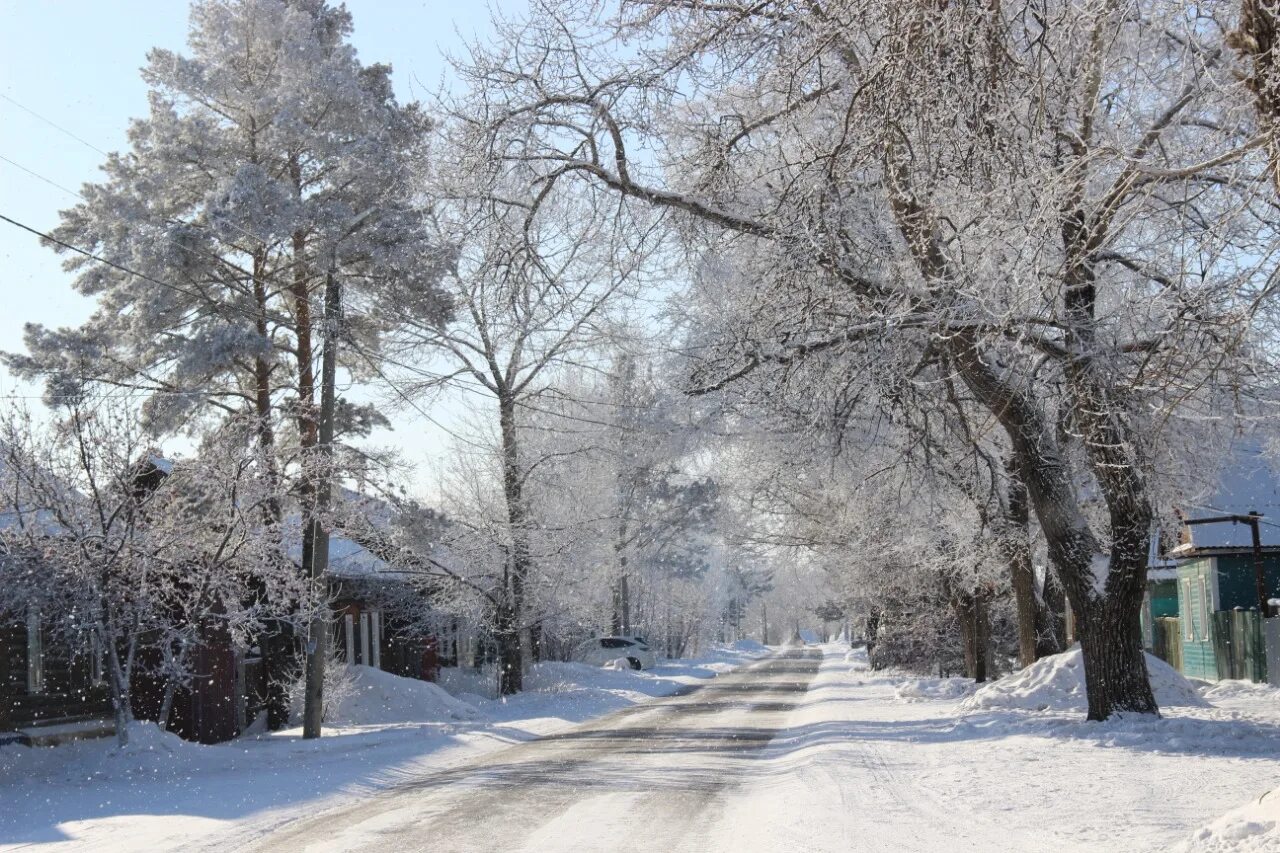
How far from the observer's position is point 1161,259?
1216cm

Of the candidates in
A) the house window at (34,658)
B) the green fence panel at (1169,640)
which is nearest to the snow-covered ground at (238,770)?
the house window at (34,658)

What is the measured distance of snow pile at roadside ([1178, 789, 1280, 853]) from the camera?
19.3ft

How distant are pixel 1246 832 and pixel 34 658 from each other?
1819cm

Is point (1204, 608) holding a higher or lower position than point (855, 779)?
higher

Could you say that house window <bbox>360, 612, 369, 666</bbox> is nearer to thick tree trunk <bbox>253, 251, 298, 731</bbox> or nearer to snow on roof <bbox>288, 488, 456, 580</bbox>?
snow on roof <bbox>288, 488, 456, 580</bbox>

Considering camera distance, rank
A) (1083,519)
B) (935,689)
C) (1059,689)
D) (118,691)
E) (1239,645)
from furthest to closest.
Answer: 1. (935,689)
2. (1239,645)
3. (1059,689)
4. (118,691)
5. (1083,519)

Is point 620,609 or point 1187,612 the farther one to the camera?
point 620,609

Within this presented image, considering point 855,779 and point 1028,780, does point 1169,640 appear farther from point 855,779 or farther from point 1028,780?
point 1028,780

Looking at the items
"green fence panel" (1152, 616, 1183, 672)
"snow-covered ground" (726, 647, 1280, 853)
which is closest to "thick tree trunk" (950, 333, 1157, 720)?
"snow-covered ground" (726, 647, 1280, 853)

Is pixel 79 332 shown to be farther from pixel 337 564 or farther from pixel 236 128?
pixel 337 564

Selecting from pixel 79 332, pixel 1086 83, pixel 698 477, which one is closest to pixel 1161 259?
pixel 1086 83

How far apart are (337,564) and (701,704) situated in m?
9.51

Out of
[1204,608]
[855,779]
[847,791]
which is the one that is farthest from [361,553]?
[1204,608]

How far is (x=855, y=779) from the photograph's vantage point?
40.1 feet
